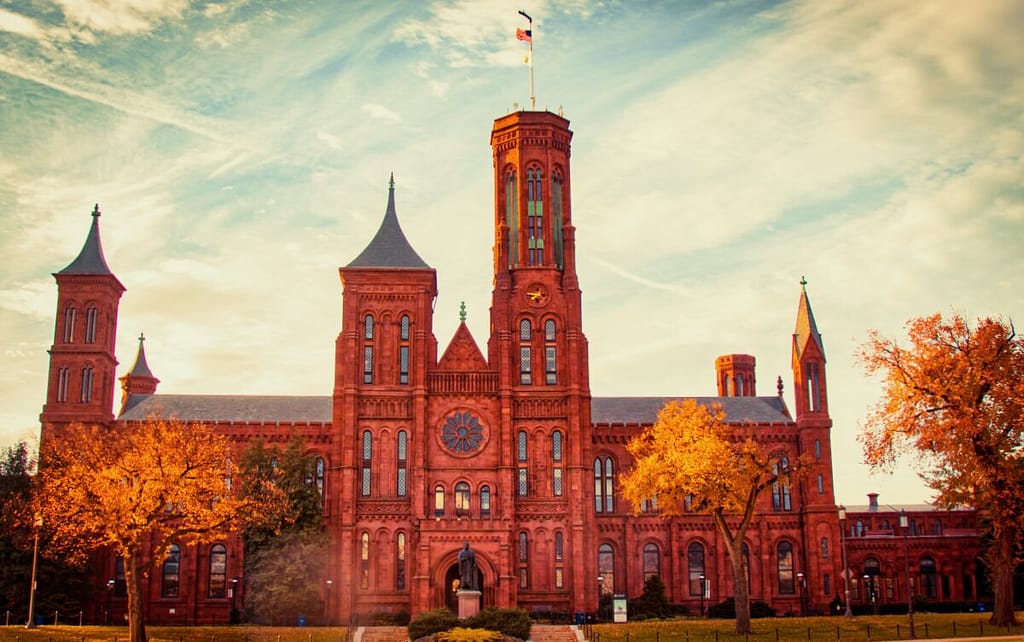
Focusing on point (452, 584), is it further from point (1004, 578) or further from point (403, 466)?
point (1004, 578)

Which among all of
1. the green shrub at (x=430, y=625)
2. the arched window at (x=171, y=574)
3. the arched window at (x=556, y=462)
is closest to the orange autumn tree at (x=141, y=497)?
the green shrub at (x=430, y=625)

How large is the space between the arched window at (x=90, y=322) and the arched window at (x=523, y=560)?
1372 inches

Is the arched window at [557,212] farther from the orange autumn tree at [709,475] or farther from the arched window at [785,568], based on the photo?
the arched window at [785,568]

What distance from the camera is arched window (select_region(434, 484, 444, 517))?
7238cm

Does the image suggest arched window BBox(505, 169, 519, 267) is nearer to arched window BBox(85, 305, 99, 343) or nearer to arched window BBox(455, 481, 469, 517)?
arched window BBox(455, 481, 469, 517)

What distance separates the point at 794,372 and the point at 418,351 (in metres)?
30.4

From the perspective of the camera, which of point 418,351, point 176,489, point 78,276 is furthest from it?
point 78,276

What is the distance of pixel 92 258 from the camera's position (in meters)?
81.9

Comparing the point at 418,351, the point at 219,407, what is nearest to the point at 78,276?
the point at 219,407

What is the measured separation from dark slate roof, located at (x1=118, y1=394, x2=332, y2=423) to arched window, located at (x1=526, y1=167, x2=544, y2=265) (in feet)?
68.6

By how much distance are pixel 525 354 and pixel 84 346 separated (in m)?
32.4

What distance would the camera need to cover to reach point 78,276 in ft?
263

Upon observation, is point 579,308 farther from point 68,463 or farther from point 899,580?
point 899,580

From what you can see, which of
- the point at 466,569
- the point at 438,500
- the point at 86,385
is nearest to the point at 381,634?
the point at 466,569
